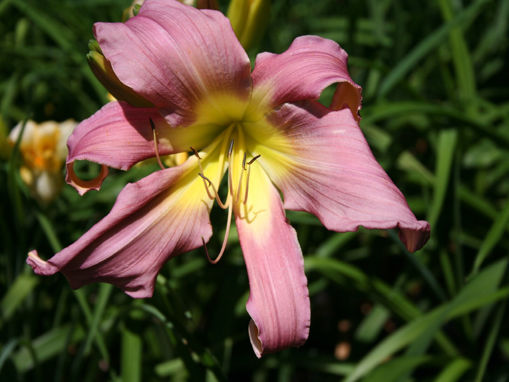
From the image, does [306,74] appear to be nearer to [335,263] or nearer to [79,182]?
[79,182]

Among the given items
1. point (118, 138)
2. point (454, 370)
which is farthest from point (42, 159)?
point (454, 370)

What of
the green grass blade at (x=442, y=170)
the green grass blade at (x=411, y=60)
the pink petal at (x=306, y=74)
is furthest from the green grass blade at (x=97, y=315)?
the green grass blade at (x=411, y=60)

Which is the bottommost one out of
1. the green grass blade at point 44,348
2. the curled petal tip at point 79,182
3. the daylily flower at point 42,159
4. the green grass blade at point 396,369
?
the green grass blade at point 44,348

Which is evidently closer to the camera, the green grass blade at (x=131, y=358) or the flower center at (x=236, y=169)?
the flower center at (x=236, y=169)

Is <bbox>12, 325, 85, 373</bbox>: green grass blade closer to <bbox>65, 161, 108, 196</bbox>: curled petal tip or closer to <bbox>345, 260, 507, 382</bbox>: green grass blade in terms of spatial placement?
<bbox>65, 161, 108, 196</bbox>: curled petal tip

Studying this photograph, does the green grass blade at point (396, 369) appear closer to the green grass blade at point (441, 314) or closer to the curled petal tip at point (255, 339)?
the green grass blade at point (441, 314)

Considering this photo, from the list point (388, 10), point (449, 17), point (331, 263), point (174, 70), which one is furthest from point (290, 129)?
point (388, 10)

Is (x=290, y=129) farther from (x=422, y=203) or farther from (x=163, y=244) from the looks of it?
(x=422, y=203)

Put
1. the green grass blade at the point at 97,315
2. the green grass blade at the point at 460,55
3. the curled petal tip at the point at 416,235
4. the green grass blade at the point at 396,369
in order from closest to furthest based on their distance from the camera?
the curled petal tip at the point at 416,235
the green grass blade at the point at 97,315
the green grass blade at the point at 396,369
the green grass blade at the point at 460,55
